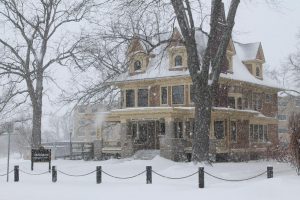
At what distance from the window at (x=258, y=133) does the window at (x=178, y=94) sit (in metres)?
8.17

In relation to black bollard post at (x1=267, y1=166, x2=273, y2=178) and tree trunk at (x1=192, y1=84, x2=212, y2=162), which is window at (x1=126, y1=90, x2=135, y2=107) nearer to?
tree trunk at (x1=192, y1=84, x2=212, y2=162)

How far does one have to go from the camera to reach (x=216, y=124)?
40.5 metres

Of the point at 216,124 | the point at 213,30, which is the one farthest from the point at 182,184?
the point at 216,124

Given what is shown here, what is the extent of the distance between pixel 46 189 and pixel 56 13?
23684 millimetres

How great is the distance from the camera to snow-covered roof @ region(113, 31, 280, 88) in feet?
128

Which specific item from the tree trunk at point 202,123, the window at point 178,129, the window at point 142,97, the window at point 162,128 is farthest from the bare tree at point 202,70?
the window at point 142,97

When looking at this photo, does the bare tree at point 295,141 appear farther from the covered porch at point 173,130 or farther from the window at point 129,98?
the window at point 129,98

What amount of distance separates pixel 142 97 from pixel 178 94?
358cm

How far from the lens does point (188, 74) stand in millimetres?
37594

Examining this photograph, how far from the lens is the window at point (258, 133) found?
44.3 meters

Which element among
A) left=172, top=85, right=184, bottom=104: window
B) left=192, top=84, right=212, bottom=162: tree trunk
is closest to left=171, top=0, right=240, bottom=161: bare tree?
left=192, top=84, right=212, bottom=162: tree trunk

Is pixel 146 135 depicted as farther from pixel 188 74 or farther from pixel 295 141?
pixel 295 141

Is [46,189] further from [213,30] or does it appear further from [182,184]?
[213,30]

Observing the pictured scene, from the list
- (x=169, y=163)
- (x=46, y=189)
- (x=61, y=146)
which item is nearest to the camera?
(x=46, y=189)
